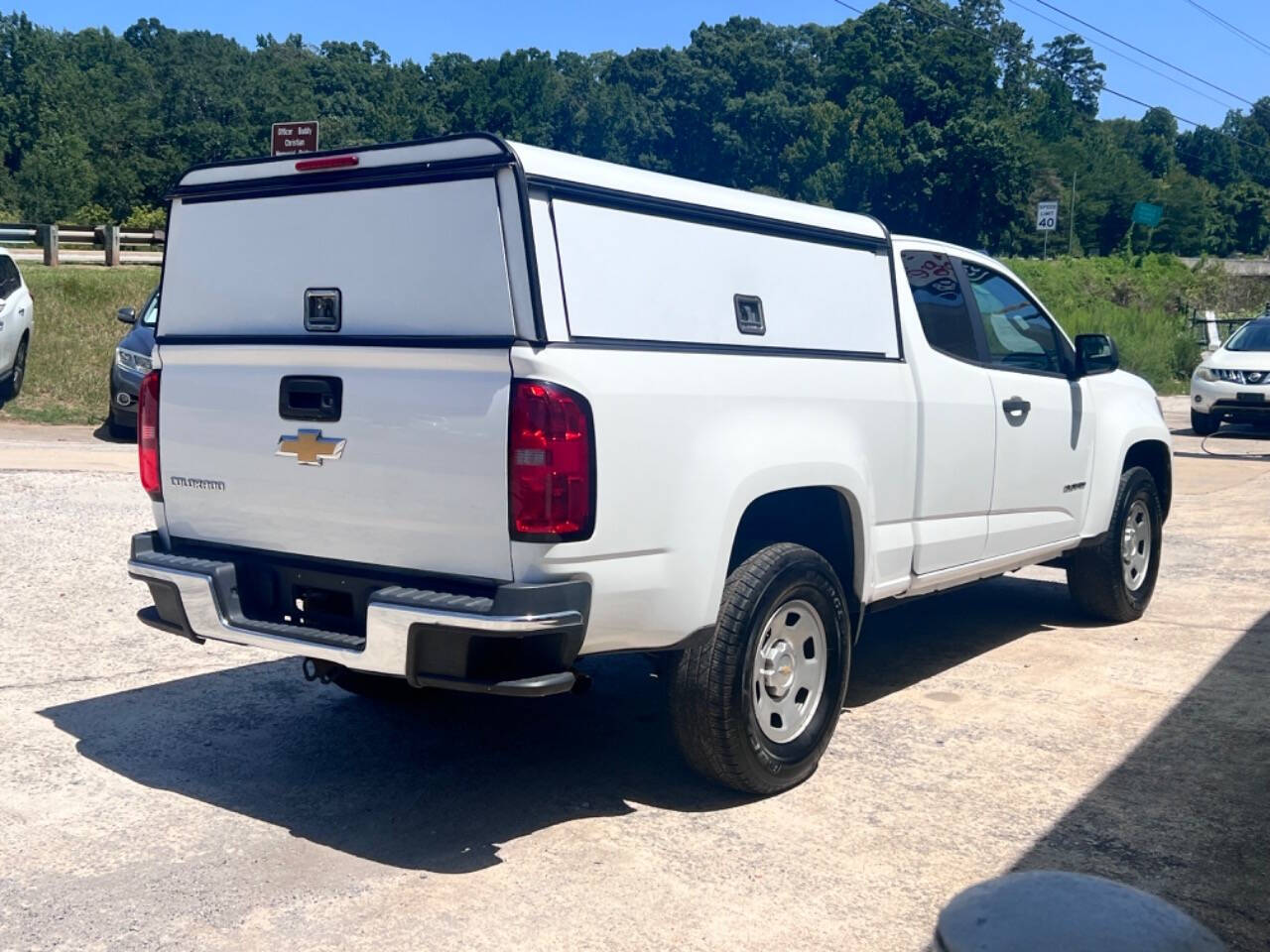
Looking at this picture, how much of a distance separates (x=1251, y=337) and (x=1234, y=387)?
1304mm

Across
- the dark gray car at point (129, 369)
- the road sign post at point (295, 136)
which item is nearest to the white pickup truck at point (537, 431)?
the road sign post at point (295, 136)

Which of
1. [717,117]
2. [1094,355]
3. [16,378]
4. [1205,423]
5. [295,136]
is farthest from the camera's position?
[717,117]

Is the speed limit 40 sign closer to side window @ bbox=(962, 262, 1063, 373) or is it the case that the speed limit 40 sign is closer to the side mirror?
the side mirror

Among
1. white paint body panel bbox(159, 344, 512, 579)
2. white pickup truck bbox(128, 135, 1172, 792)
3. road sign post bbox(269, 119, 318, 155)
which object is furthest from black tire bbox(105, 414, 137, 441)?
white paint body panel bbox(159, 344, 512, 579)

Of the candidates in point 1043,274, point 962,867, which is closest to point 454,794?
point 962,867

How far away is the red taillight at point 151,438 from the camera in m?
5.01

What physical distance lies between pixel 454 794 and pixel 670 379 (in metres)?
1.73

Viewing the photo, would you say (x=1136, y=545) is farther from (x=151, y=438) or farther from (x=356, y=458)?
(x=151, y=438)

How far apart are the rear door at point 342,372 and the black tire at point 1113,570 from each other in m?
4.53

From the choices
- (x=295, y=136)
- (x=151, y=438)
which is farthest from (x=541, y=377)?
(x=295, y=136)

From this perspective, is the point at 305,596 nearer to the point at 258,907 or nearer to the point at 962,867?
the point at 258,907

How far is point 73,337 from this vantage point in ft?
64.4

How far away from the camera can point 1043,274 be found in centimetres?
3972

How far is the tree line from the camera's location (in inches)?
2616
